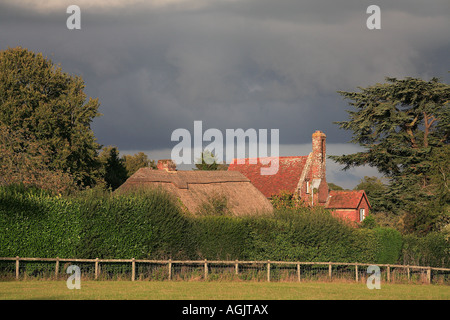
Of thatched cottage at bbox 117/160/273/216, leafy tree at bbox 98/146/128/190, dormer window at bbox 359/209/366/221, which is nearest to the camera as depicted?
thatched cottage at bbox 117/160/273/216

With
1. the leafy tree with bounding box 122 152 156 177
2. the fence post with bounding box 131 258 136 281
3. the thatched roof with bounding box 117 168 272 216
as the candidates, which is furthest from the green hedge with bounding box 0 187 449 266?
the leafy tree with bounding box 122 152 156 177

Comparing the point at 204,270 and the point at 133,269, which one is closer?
the point at 133,269

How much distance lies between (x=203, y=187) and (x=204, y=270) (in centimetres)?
2020

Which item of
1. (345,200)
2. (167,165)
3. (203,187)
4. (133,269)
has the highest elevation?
(167,165)

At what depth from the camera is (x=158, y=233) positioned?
36688 millimetres

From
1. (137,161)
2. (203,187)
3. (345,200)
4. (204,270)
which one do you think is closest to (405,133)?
(345,200)

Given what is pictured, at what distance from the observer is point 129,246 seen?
35.6 metres

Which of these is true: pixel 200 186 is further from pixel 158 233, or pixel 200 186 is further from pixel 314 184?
pixel 158 233

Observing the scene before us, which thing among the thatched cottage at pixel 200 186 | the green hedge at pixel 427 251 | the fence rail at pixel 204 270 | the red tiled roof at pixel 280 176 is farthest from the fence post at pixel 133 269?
the red tiled roof at pixel 280 176

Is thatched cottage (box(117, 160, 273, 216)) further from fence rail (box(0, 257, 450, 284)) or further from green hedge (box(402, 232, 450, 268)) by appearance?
fence rail (box(0, 257, 450, 284))

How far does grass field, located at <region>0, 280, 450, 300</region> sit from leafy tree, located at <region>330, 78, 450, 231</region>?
91.5ft

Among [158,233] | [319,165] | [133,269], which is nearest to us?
[133,269]

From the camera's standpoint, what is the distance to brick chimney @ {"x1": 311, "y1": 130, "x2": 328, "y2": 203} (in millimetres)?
70688

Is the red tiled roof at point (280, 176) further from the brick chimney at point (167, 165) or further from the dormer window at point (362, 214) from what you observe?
the brick chimney at point (167, 165)
